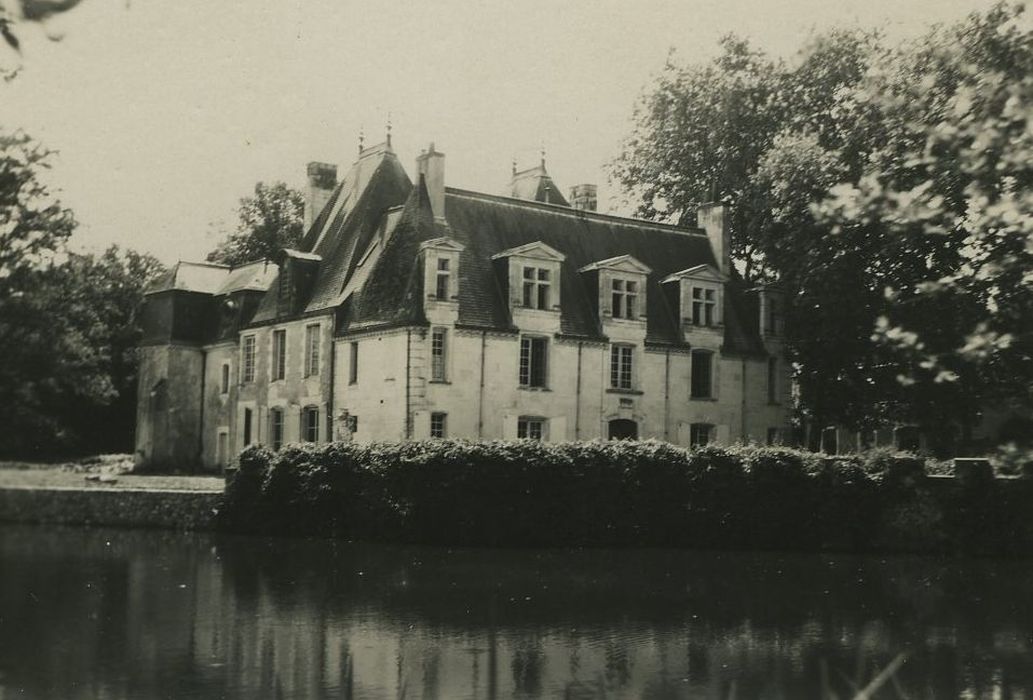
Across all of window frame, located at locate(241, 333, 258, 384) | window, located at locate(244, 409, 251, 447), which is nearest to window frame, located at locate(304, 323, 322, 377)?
window frame, located at locate(241, 333, 258, 384)

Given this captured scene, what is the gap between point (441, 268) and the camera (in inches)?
1232

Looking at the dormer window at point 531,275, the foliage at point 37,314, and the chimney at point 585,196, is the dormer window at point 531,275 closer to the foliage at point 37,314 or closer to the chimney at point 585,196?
the chimney at point 585,196

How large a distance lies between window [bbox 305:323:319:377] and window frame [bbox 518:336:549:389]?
6301 mm

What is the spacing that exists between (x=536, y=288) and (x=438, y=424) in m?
5.29

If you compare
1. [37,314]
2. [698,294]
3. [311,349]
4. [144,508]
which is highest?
[698,294]

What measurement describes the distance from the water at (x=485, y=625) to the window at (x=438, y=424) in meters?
8.67

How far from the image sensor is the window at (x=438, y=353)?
30.8 m

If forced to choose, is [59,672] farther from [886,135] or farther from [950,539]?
[886,135]

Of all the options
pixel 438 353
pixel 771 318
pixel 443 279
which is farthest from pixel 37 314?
pixel 771 318

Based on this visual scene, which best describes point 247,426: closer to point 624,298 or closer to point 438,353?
point 438,353

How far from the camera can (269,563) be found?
20.3 meters

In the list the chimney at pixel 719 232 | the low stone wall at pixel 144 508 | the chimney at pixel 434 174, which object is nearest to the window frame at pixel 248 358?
the chimney at pixel 434 174

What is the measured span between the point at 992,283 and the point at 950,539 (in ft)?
57.5

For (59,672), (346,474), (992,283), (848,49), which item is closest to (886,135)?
(848,49)
